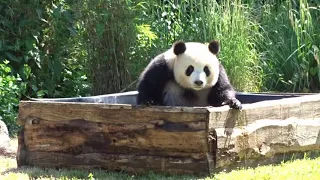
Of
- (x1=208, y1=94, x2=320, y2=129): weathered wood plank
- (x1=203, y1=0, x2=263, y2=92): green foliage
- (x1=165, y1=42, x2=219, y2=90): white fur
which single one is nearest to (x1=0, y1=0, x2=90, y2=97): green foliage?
(x1=203, y1=0, x2=263, y2=92): green foliage

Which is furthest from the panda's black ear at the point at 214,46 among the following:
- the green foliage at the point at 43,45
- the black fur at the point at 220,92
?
the green foliage at the point at 43,45

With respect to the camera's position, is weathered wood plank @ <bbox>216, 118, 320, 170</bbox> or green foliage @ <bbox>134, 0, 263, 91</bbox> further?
green foliage @ <bbox>134, 0, 263, 91</bbox>

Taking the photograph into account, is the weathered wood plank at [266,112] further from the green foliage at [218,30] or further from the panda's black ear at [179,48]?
the green foliage at [218,30]

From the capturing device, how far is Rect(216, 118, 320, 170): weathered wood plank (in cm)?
500

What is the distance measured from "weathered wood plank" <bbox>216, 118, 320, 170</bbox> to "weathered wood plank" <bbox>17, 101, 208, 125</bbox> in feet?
0.90

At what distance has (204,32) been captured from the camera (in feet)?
28.4

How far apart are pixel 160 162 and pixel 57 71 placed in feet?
13.5

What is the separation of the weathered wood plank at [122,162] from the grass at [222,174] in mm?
67

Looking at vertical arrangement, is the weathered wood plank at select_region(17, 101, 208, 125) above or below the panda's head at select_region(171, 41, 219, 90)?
below

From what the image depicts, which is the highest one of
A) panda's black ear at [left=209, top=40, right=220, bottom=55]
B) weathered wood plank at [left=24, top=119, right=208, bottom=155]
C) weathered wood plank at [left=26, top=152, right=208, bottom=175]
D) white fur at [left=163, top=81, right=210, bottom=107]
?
panda's black ear at [left=209, top=40, right=220, bottom=55]

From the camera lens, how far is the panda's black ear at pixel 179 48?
5449 mm

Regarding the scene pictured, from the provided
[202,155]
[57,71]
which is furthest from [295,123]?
[57,71]

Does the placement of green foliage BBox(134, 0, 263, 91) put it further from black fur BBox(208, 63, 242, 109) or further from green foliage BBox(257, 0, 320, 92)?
black fur BBox(208, 63, 242, 109)

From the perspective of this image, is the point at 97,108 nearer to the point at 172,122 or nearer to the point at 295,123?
the point at 172,122
